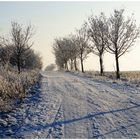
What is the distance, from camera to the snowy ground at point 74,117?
933 centimetres

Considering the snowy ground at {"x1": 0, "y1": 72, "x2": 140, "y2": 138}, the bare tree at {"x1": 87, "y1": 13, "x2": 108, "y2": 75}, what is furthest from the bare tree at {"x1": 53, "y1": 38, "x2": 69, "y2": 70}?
the snowy ground at {"x1": 0, "y1": 72, "x2": 140, "y2": 138}

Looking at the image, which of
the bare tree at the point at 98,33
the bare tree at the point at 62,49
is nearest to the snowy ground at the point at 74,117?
the bare tree at the point at 98,33

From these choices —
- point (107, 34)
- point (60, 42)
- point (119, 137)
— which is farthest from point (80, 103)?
point (60, 42)

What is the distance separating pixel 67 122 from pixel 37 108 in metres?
2.67

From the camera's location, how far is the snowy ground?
9.33 metres

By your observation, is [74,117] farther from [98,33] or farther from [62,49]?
[62,49]

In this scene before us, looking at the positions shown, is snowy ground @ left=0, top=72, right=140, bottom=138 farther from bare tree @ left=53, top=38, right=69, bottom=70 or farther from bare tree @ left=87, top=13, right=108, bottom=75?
bare tree @ left=53, top=38, right=69, bottom=70

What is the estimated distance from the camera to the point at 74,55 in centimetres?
7369

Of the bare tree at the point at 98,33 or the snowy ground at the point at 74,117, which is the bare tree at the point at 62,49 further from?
the snowy ground at the point at 74,117

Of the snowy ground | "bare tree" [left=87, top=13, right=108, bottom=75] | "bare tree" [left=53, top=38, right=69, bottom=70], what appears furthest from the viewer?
"bare tree" [left=53, top=38, right=69, bottom=70]

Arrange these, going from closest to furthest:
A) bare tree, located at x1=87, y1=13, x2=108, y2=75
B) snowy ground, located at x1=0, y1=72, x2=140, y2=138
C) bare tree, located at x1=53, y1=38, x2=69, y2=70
Result: snowy ground, located at x1=0, y1=72, x2=140, y2=138, bare tree, located at x1=87, y1=13, x2=108, y2=75, bare tree, located at x1=53, y1=38, x2=69, y2=70

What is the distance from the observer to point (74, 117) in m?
11.1

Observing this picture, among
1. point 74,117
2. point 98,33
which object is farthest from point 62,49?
point 74,117

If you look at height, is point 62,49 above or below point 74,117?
above
